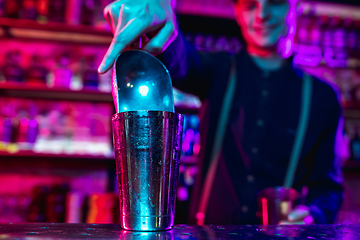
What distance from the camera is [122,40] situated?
421 millimetres

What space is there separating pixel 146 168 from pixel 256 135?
2.72 ft

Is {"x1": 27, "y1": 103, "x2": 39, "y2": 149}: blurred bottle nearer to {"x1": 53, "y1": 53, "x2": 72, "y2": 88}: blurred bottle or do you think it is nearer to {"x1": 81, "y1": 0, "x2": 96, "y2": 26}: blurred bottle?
{"x1": 53, "y1": 53, "x2": 72, "y2": 88}: blurred bottle

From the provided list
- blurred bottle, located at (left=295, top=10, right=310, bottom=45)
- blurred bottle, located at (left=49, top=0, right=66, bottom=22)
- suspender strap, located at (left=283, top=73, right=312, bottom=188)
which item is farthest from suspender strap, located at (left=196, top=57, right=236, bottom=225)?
blurred bottle, located at (left=295, top=10, right=310, bottom=45)

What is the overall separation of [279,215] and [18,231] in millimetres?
445

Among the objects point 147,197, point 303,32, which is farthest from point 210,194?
point 303,32

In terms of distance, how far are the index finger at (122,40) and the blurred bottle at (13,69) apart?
193 centimetres

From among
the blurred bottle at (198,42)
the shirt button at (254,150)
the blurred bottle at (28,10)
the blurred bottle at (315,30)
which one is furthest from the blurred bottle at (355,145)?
the blurred bottle at (28,10)

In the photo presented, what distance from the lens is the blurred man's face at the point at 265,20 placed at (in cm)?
111

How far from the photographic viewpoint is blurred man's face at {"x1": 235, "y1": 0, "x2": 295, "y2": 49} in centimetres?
111

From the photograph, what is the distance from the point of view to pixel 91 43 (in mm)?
2414

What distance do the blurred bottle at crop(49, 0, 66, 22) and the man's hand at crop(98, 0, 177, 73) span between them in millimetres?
1837

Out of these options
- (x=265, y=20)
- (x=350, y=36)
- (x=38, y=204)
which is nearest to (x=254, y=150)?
(x=265, y=20)

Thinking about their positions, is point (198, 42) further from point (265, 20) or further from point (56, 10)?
point (265, 20)

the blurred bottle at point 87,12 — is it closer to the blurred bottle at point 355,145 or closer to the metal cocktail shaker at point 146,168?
the metal cocktail shaker at point 146,168
